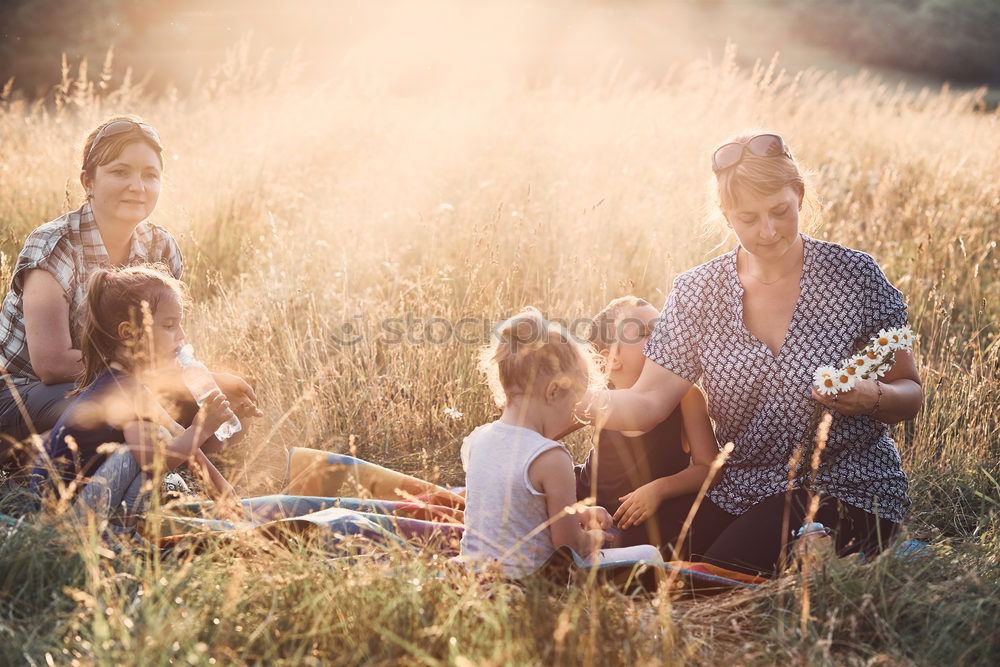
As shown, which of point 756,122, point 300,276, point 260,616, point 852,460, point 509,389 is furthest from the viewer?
point 756,122

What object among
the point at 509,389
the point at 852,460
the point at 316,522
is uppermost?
the point at 509,389

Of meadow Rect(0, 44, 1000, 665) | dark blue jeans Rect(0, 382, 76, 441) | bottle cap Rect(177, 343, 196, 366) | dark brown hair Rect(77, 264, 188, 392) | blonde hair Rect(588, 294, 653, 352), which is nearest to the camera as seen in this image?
meadow Rect(0, 44, 1000, 665)

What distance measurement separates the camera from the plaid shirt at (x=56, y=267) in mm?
3238

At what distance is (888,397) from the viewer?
2518 mm

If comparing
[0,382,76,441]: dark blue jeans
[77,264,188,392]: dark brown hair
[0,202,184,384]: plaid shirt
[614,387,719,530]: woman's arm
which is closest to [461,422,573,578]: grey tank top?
[614,387,719,530]: woman's arm

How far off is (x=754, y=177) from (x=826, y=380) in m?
0.66

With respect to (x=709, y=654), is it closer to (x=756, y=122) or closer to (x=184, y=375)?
(x=184, y=375)

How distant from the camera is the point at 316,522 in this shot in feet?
8.49

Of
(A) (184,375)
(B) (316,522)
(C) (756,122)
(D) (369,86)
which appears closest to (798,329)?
(B) (316,522)

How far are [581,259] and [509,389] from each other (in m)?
2.06

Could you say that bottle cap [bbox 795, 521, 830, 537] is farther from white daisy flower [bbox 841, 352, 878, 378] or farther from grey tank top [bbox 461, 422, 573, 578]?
grey tank top [bbox 461, 422, 573, 578]

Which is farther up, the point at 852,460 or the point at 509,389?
the point at 509,389

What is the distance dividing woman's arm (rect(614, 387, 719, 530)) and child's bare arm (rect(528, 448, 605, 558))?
1.54ft

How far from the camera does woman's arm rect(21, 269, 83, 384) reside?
126 inches
